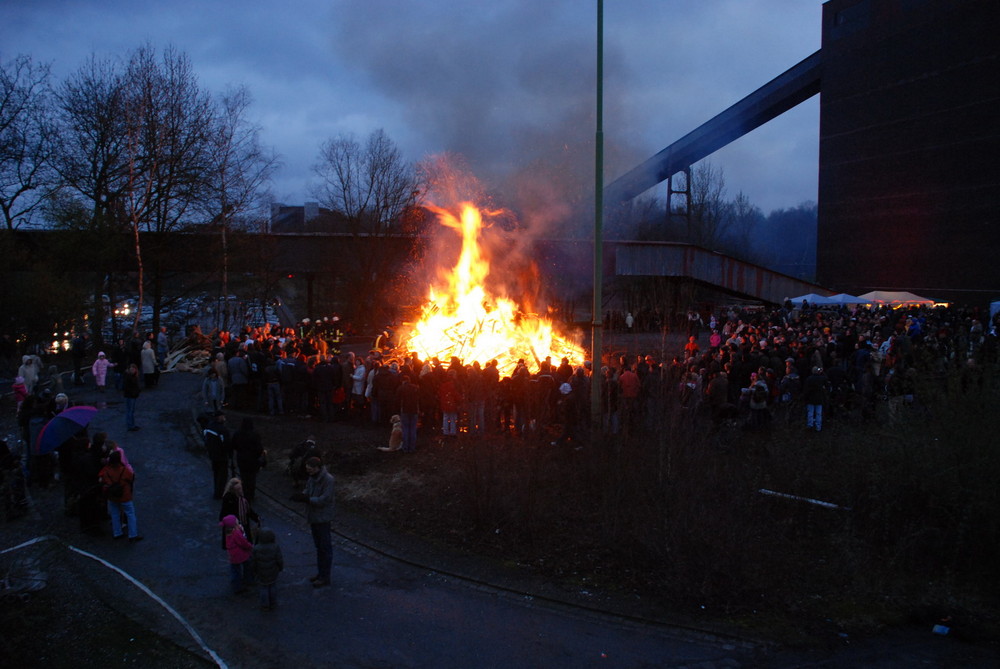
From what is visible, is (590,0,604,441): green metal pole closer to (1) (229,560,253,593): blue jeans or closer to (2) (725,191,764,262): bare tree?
(1) (229,560,253,593): blue jeans

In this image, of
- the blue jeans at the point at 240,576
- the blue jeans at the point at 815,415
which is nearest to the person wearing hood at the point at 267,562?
the blue jeans at the point at 240,576

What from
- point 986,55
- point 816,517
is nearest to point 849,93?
point 986,55

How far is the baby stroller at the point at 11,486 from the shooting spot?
9.42 meters

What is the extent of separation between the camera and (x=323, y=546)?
736cm

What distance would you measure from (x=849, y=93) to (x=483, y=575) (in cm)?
4300

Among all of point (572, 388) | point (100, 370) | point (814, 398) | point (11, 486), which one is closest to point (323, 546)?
point (11, 486)

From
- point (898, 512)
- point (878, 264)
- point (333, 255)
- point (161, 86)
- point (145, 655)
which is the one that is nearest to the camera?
point (145, 655)

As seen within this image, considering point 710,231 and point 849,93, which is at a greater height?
point 849,93

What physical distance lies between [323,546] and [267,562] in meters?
A: 0.76

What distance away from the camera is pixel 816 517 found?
8.96 metres

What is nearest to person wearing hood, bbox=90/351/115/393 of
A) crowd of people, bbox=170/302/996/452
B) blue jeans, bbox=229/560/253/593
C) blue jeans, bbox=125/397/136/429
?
crowd of people, bbox=170/302/996/452

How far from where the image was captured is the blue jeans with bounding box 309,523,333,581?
729cm

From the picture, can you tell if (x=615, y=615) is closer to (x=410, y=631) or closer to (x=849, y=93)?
(x=410, y=631)

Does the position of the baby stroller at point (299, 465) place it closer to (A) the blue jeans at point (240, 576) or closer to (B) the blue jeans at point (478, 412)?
(A) the blue jeans at point (240, 576)
